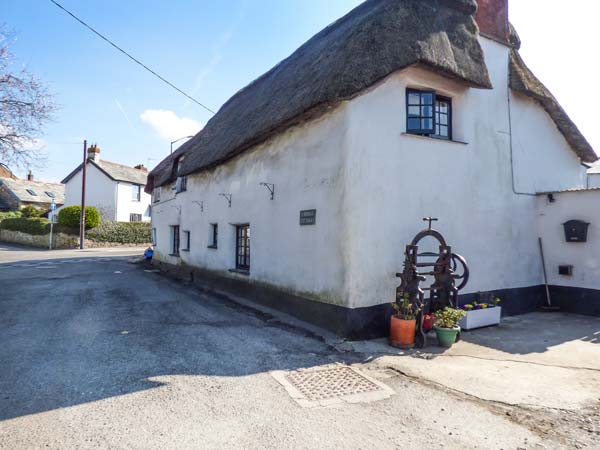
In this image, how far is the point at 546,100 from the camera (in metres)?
9.62

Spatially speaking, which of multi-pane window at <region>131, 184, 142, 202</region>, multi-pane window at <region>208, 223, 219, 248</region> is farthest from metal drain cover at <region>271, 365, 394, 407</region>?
multi-pane window at <region>131, 184, 142, 202</region>

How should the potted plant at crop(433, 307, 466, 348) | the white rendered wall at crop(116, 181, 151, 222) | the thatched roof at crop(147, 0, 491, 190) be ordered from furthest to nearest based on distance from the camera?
the white rendered wall at crop(116, 181, 151, 222)
the thatched roof at crop(147, 0, 491, 190)
the potted plant at crop(433, 307, 466, 348)

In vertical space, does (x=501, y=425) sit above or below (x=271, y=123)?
below

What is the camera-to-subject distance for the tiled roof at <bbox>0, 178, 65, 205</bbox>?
43.1 meters

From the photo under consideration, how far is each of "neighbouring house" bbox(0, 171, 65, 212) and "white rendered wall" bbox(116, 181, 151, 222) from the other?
11334 millimetres

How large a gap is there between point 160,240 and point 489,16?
16.9 m

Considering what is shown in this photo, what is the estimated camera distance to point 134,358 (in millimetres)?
5129

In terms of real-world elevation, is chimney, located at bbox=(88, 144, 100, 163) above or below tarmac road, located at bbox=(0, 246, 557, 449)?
above

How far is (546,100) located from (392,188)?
624 cm

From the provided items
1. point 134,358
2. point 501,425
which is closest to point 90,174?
point 134,358

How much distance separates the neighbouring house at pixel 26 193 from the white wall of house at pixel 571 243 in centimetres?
4633

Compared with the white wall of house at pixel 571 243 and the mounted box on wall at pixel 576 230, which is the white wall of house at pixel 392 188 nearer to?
the white wall of house at pixel 571 243

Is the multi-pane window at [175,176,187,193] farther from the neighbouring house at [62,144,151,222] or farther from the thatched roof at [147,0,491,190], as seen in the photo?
the neighbouring house at [62,144,151,222]

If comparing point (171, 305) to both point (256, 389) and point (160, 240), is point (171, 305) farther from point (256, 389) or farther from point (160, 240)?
point (160, 240)
